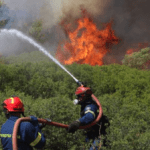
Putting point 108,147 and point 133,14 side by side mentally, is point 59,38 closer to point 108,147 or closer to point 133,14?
point 133,14

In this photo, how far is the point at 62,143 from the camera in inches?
260

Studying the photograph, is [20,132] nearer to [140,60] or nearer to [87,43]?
[140,60]

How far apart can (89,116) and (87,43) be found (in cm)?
3320

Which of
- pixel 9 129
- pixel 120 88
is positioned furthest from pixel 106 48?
pixel 9 129

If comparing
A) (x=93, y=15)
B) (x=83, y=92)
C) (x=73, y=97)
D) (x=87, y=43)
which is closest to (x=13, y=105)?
(x=83, y=92)

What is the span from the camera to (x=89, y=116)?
14.8 feet

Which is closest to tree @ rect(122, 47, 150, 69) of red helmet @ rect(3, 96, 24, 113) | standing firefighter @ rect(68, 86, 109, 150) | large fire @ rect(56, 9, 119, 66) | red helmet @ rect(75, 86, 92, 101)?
large fire @ rect(56, 9, 119, 66)

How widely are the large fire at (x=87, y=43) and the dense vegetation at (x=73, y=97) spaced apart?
726 inches

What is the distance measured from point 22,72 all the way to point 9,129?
12313 mm

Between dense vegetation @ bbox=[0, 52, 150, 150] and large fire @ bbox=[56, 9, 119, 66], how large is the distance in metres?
18.5

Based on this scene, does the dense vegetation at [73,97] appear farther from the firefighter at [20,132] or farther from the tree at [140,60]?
the tree at [140,60]

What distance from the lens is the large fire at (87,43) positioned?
120 ft

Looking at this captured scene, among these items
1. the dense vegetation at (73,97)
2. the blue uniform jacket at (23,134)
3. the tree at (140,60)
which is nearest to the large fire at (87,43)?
the tree at (140,60)

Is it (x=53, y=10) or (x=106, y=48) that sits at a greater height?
(x=53, y=10)
